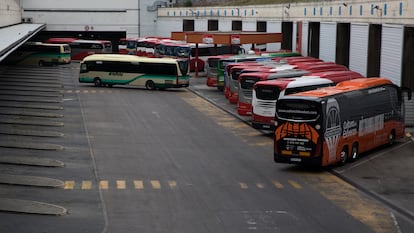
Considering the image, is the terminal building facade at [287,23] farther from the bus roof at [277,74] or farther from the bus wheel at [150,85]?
the bus wheel at [150,85]

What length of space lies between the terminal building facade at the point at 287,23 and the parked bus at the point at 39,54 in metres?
3.89

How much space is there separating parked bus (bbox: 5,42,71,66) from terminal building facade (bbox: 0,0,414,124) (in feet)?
12.8

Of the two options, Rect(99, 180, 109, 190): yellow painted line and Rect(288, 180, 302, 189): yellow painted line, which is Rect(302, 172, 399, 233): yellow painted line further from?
Rect(99, 180, 109, 190): yellow painted line

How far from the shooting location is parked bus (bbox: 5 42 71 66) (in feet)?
307

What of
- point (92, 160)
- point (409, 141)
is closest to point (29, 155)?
point (92, 160)

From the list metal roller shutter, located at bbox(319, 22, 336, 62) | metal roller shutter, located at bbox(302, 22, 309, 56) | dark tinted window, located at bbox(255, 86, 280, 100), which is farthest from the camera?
metal roller shutter, located at bbox(302, 22, 309, 56)

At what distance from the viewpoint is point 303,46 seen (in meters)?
77.7

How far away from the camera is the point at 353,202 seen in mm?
27562

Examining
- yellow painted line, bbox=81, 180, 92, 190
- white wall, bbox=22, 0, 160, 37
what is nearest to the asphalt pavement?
yellow painted line, bbox=81, 180, 92, 190

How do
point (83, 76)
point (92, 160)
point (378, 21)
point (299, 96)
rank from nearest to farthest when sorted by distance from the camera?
1. point (299, 96)
2. point (92, 160)
3. point (378, 21)
4. point (83, 76)

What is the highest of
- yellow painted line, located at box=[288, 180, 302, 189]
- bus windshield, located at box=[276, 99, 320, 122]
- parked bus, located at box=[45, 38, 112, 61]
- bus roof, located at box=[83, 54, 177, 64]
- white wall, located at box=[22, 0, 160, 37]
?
white wall, located at box=[22, 0, 160, 37]

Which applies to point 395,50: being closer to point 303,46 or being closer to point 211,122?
point 211,122

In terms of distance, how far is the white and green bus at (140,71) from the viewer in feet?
228

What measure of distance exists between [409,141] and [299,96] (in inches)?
447
